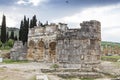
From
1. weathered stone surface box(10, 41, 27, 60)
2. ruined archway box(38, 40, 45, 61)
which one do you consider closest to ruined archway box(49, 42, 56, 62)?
ruined archway box(38, 40, 45, 61)

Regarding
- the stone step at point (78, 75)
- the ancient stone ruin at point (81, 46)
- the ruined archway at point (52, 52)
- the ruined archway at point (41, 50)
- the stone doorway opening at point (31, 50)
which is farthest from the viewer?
the stone doorway opening at point (31, 50)

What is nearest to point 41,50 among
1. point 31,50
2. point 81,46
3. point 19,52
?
point 31,50

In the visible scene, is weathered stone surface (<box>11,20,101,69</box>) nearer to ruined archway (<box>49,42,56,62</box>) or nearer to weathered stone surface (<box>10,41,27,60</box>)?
ruined archway (<box>49,42,56,62</box>)

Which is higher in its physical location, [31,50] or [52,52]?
[31,50]

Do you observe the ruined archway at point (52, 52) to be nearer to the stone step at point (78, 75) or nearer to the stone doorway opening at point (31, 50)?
the stone doorway opening at point (31, 50)

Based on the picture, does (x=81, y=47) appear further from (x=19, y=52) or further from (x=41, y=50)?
(x=19, y=52)

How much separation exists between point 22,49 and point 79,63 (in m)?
15.9

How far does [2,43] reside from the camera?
61375 millimetres

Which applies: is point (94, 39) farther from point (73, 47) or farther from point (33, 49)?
point (33, 49)

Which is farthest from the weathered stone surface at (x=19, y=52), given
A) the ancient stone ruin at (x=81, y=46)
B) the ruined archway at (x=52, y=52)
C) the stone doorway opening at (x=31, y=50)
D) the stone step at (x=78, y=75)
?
the stone step at (x=78, y=75)

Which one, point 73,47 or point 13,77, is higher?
point 73,47

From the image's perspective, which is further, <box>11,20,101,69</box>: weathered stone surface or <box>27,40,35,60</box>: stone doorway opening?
<box>27,40,35,60</box>: stone doorway opening

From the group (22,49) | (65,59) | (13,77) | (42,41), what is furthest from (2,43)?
(13,77)

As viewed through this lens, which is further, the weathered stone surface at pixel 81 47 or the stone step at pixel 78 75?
the weathered stone surface at pixel 81 47
